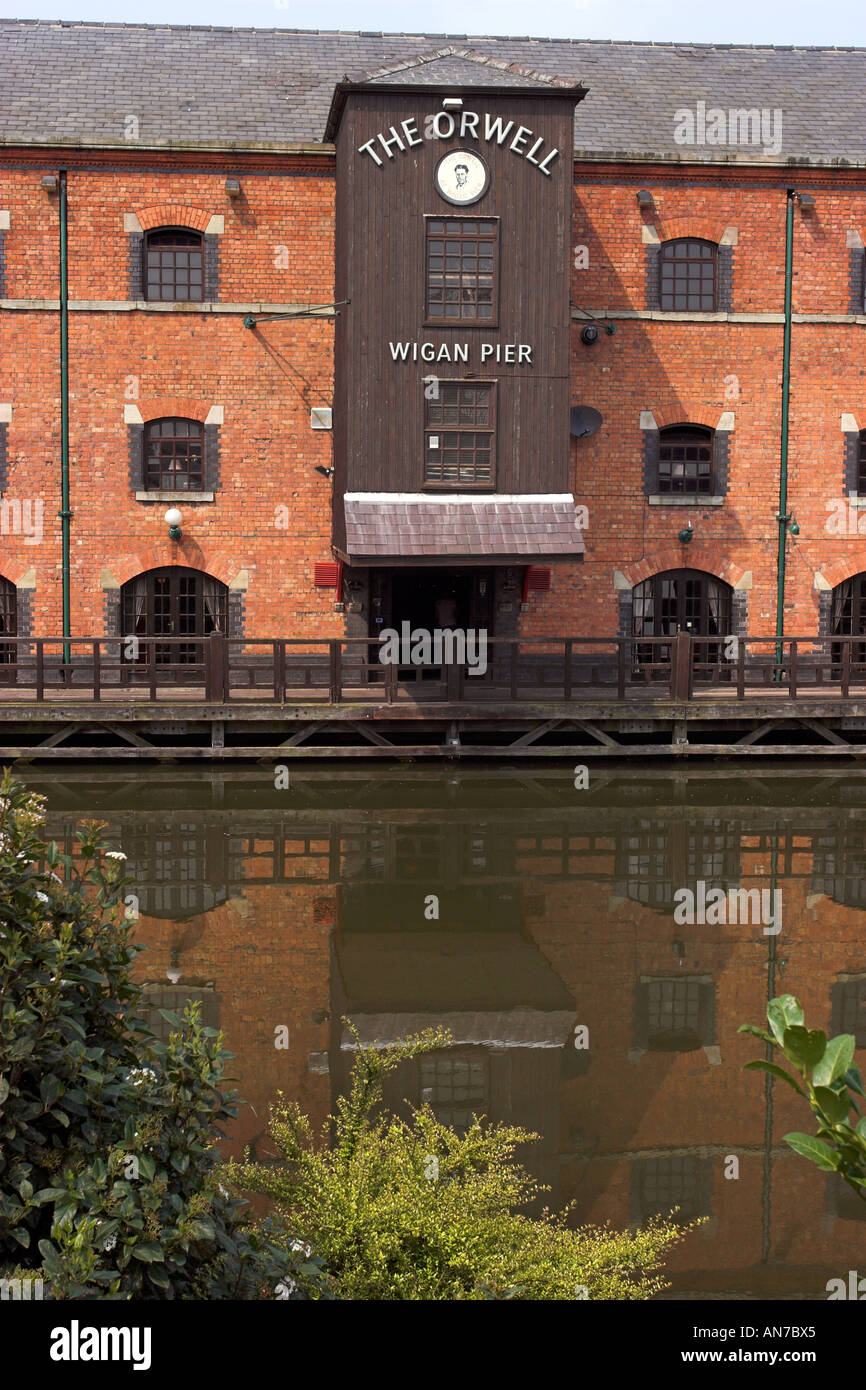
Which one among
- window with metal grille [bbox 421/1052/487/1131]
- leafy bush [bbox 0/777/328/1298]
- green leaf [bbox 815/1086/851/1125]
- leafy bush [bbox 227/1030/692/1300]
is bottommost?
window with metal grille [bbox 421/1052/487/1131]

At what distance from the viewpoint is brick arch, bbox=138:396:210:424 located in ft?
66.3

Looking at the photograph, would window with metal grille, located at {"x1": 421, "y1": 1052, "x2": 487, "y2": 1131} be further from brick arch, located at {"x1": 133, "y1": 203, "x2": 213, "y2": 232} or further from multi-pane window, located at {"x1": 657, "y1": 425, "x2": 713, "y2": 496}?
brick arch, located at {"x1": 133, "y1": 203, "x2": 213, "y2": 232}

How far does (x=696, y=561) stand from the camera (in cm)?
2108

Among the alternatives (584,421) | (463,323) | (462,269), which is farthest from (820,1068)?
(584,421)

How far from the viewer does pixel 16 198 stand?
19859mm

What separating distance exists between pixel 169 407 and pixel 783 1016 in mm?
19274

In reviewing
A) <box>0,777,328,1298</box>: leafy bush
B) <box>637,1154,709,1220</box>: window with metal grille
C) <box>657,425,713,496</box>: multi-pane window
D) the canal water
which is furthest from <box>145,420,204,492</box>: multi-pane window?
<box>0,777,328,1298</box>: leafy bush

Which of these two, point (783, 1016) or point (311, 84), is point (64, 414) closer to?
point (311, 84)

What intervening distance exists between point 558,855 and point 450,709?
4673 mm

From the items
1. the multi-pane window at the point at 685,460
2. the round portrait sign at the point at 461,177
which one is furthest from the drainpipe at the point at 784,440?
the round portrait sign at the point at 461,177

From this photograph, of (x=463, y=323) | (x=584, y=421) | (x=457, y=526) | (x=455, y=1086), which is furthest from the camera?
(x=584, y=421)

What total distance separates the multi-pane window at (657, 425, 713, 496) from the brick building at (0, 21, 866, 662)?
0.05 m

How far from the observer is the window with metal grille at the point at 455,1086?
7.14 m
